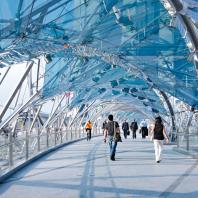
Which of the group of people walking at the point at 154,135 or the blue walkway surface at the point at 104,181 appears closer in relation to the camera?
the blue walkway surface at the point at 104,181

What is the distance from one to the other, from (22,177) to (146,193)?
4.20m

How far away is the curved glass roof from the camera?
45.3 ft

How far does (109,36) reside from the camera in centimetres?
1953

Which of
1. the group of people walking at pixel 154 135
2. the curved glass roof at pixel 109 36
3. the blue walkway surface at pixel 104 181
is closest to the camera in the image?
the blue walkway surface at pixel 104 181

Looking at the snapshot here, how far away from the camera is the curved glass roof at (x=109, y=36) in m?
13.8

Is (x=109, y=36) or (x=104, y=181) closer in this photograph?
(x=104, y=181)

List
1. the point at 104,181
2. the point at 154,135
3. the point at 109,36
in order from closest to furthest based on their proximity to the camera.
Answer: the point at 104,181, the point at 154,135, the point at 109,36

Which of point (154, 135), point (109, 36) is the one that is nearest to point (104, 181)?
point (154, 135)

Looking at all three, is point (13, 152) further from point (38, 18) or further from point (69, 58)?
point (69, 58)

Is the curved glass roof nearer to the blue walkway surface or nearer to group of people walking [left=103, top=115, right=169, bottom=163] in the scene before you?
group of people walking [left=103, top=115, right=169, bottom=163]

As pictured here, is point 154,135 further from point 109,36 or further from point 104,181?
point 104,181

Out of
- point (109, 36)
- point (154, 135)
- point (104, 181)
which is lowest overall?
point (104, 181)

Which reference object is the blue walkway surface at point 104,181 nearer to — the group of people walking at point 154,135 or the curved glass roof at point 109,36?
the group of people walking at point 154,135

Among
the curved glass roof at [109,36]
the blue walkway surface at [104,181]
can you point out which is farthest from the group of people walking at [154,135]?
the curved glass roof at [109,36]
